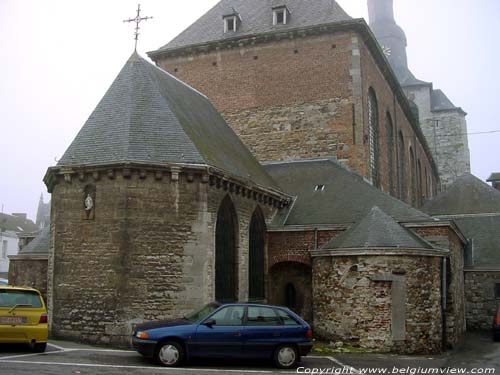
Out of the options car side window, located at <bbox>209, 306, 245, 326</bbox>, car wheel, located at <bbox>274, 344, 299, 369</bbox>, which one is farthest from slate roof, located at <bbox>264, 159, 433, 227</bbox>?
car side window, located at <bbox>209, 306, 245, 326</bbox>

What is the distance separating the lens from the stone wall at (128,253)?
45.9 ft

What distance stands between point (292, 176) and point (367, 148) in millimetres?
3433

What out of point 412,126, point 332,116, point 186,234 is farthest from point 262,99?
point 412,126

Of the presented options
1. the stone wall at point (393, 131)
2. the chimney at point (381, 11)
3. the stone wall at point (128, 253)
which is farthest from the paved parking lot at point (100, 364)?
the chimney at point (381, 11)

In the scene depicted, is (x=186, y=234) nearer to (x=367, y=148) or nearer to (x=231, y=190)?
(x=231, y=190)

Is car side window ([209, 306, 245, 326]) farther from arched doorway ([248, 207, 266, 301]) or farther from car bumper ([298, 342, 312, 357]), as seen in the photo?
arched doorway ([248, 207, 266, 301])

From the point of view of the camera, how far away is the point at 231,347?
1065 centimetres

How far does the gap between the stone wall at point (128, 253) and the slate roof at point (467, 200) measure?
16982 millimetres

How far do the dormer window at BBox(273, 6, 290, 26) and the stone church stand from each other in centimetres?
7

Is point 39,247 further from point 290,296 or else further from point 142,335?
point 142,335

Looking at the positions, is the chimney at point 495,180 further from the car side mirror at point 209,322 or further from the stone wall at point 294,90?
the car side mirror at point 209,322

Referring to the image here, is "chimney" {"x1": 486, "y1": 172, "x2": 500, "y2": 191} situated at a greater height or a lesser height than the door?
greater

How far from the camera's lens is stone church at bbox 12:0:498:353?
14312 millimetres

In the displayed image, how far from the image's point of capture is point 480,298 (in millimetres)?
23641
